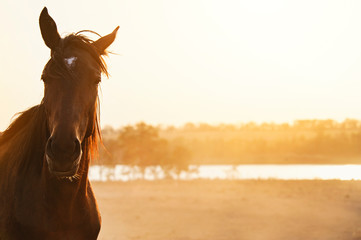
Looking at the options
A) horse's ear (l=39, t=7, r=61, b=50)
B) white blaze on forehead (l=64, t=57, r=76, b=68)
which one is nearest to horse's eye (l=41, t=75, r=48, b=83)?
white blaze on forehead (l=64, t=57, r=76, b=68)

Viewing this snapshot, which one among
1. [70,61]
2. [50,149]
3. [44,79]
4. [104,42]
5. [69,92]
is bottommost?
[50,149]

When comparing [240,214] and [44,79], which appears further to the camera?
[240,214]

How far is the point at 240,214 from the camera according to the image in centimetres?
1669

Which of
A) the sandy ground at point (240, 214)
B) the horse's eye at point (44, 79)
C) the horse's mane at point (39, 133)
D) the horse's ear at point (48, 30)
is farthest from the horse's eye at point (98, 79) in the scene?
the sandy ground at point (240, 214)

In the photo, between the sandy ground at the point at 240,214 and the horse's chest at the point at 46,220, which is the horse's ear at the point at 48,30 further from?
the sandy ground at the point at 240,214

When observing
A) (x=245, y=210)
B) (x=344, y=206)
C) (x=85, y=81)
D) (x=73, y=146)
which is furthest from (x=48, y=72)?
(x=344, y=206)

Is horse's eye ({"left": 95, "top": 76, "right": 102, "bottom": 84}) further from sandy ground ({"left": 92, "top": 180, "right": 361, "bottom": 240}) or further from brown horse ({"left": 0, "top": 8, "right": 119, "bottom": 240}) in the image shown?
sandy ground ({"left": 92, "top": 180, "right": 361, "bottom": 240})

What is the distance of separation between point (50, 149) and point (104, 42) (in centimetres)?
141

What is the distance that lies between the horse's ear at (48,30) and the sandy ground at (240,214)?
9404 millimetres

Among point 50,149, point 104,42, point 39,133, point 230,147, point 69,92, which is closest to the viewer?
point 50,149

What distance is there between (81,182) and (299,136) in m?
90.0

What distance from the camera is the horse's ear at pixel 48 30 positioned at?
389cm

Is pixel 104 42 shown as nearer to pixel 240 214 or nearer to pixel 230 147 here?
pixel 240 214

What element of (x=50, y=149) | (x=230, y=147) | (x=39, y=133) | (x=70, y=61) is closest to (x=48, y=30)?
(x=70, y=61)
